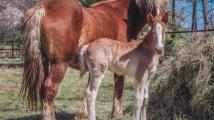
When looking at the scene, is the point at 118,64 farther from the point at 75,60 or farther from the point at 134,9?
the point at 134,9

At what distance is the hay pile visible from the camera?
5703 mm

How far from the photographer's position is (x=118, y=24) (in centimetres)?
672

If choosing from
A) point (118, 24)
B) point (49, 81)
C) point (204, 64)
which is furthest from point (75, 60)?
point (204, 64)

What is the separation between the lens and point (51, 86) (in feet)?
18.1

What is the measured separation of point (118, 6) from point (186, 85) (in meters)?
1.94

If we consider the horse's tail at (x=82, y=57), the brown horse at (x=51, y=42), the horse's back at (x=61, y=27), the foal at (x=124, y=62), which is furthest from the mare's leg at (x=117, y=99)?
the horse's tail at (x=82, y=57)

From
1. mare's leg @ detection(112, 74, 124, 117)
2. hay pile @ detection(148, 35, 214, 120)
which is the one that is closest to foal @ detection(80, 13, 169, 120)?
hay pile @ detection(148, 35, 214, 120)

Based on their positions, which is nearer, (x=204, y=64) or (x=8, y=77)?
(x=204, y=64)

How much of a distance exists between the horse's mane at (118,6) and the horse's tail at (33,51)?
1.54 meters

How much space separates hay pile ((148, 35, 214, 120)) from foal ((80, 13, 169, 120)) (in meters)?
0.74

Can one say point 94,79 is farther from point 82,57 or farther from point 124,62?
point 124,62

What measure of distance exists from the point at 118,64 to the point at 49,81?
953 mm

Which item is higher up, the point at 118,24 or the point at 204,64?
the point at 118,24

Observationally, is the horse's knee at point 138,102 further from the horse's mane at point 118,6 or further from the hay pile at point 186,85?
the horse's mane at point 118,6
